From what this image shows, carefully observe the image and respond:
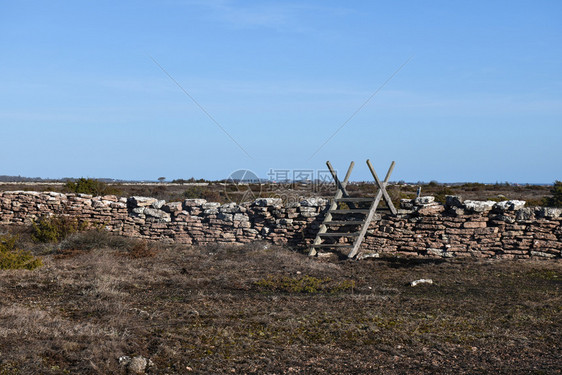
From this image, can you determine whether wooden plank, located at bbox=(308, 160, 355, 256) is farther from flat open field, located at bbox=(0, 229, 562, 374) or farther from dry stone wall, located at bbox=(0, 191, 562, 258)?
flat open field, located at bbox=(0, 229, 562, 374)

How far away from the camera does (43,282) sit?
838cm

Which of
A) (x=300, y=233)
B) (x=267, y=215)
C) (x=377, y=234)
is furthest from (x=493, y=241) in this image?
(x=267, y=215)

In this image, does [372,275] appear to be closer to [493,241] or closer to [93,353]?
[493,241]

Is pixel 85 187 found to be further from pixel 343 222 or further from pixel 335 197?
pixel 343 222

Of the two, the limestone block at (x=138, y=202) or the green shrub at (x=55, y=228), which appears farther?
the limestone block at (x=138, y=202)

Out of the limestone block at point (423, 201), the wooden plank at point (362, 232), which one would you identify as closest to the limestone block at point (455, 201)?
the limestone block at point (423, 201)

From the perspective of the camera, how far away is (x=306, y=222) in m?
13.1

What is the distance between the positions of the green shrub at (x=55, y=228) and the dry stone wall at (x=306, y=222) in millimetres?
869

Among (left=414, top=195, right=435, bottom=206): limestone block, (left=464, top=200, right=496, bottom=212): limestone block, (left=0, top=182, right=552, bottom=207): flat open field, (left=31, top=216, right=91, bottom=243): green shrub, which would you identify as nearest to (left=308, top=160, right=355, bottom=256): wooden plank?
(left=414, top=195, right=435, bottom=206): limestone block

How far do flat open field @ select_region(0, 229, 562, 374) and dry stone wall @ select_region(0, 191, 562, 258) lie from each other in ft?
2.41

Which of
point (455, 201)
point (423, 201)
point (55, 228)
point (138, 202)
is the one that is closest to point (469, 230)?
point (455, 201)

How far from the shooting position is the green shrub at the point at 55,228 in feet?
42.4

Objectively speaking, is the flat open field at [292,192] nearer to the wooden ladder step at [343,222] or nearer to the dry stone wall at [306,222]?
the dry stone wall at [306,222]

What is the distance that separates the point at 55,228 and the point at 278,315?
871cm
